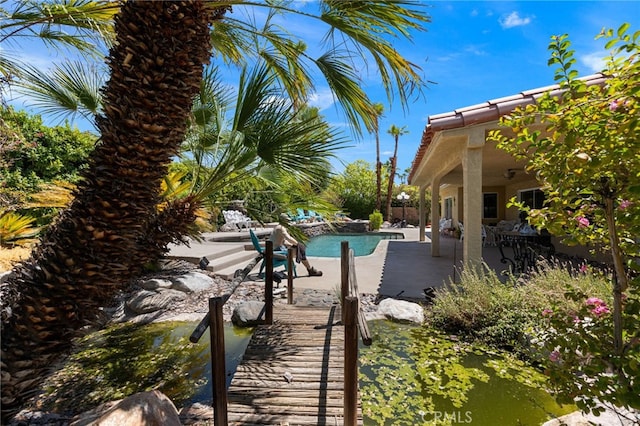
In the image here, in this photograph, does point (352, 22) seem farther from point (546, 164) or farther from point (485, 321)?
point (485, 321)

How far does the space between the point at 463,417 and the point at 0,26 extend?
554 cm

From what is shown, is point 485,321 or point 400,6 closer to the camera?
point 400,6

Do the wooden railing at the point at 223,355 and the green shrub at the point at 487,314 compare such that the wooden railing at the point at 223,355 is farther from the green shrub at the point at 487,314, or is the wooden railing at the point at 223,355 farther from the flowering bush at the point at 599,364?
the green shrub at the point at 487,314

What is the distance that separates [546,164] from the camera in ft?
6.70

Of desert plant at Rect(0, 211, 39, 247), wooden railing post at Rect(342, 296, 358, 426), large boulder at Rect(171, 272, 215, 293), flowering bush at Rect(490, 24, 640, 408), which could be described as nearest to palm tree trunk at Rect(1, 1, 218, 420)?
wooden railing post at Rect(342, 296, 358, 426)

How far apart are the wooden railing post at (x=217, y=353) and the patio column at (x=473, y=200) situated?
4.87 m

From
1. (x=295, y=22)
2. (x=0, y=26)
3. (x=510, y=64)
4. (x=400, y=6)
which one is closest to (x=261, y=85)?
(x=295, y=22)

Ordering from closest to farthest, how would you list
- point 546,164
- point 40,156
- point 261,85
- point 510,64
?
point 546,164, point 261,85, point 510,64, point 40,156

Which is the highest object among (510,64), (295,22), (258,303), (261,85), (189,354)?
(510,64)

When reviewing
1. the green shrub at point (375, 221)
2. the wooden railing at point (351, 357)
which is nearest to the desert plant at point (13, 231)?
the wooden railing at point (351, 357)

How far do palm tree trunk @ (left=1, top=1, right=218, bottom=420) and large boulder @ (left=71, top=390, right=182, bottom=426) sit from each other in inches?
28.8

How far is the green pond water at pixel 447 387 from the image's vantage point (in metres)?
3.31

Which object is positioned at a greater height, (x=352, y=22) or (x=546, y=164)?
(x=352, y=22)

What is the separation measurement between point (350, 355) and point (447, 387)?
2.18 metres
